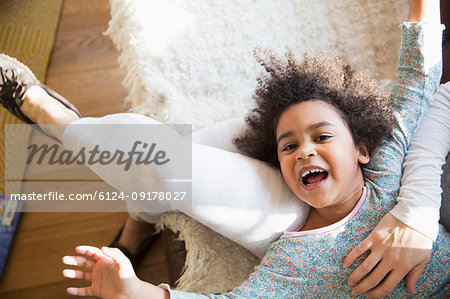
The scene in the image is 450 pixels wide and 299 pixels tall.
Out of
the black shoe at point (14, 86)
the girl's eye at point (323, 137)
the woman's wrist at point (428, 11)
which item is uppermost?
the woman's wrist at point (428, 11)

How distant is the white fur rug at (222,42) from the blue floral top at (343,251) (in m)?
0.29

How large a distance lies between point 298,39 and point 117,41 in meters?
0.52

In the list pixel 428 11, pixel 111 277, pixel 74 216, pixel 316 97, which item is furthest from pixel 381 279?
pixel 74 216

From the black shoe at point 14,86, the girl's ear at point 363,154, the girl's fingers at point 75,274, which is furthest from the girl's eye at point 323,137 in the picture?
the black shoe at point 14,86

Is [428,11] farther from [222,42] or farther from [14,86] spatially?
[14,86]

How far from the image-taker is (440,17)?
3.31ft

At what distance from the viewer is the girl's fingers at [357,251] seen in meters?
0.77

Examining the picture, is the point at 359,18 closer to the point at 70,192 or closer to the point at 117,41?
the point at 117,41

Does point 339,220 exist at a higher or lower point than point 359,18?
lower

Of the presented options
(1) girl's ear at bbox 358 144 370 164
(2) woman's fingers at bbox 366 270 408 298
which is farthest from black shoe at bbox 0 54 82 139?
(2) woman's fingers at bbox 366 270 408 298

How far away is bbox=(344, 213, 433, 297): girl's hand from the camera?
0.75m

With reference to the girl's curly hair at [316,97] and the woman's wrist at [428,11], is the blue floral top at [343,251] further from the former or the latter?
the woman's wrist at [428,11]

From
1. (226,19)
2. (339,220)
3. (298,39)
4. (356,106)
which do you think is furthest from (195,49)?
(339,220)

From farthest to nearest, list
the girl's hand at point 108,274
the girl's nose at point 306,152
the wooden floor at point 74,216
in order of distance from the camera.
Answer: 1. the wooden floor at point 74,216
2. the girl's nose at point 306,152
3. the girl's hand at point 108,274
